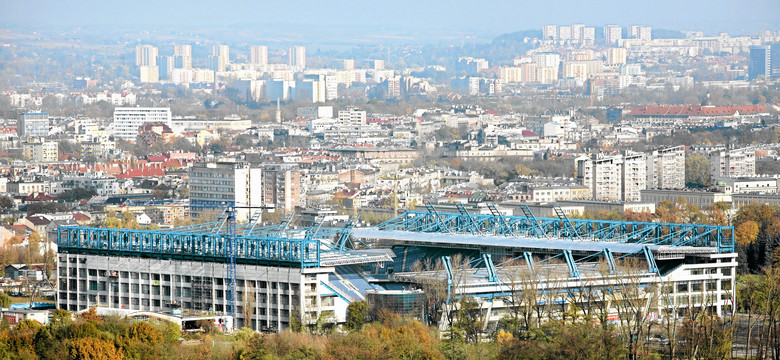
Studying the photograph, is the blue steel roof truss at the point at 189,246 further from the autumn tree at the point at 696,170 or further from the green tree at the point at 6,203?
the autumn tree at the point at 696,170

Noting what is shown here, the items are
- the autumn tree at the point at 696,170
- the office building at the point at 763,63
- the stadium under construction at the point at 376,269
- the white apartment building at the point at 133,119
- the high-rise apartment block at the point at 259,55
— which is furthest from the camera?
the high-rise apartment block at the point at 259,55

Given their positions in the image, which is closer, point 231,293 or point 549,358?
point 549,358

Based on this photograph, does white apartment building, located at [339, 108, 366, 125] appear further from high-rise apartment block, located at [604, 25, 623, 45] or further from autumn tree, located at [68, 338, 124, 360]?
high-rise apartment block, located at [604, 25, 623, 45]

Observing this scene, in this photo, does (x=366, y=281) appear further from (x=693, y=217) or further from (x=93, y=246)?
(x=693, y=217)

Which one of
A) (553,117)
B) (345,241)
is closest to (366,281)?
(345,241)

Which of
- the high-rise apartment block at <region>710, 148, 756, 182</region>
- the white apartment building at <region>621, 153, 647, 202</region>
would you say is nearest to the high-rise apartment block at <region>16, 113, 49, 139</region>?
the high-rise apartment block at <region>710, 148, 756, 182</region>

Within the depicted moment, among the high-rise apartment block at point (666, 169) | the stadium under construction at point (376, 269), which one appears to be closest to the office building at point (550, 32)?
the high-rise apartment block at point (666, 169)

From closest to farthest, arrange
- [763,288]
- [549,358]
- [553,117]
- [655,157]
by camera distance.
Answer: [549,358], [763,288], [655,157], [553,117]
